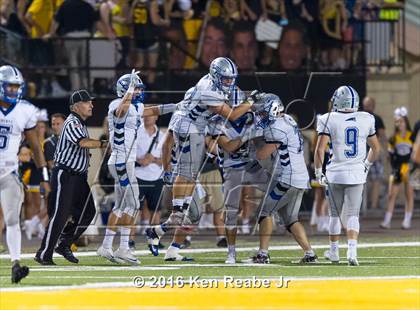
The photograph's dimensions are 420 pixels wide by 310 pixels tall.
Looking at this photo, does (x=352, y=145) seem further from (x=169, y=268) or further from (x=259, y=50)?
(x=259, y=50)

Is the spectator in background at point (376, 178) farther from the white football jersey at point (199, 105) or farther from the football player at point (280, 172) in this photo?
the white football jersey at point (199, 105)

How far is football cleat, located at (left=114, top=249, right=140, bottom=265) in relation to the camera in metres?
16.3

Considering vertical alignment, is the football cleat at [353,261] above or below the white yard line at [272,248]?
above

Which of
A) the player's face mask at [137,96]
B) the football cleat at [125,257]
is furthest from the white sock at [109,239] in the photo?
the player's face mask at [137,96]

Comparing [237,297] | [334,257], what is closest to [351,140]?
[334,257]

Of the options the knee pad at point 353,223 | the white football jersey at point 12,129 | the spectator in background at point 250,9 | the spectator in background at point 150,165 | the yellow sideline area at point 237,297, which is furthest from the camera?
the spectator in background at point 250,9

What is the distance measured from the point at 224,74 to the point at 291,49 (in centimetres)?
798

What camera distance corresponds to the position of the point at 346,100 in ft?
53.4

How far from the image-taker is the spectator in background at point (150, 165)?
62.7ft

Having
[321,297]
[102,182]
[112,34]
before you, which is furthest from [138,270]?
[112,34]

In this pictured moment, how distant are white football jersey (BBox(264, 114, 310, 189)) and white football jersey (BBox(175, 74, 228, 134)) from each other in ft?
2.09

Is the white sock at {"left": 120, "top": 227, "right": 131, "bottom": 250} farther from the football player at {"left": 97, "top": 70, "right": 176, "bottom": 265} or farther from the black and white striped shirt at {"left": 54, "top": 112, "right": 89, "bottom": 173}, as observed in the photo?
the black and white striped shirt at {"left": 54, "top": 112, "right": 89, "bottom": 173}

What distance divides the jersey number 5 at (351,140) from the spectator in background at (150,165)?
11.6 feet

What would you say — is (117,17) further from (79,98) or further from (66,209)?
(66,209)
